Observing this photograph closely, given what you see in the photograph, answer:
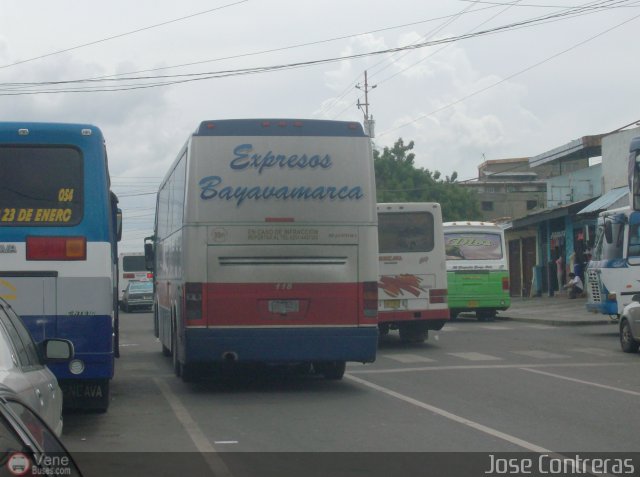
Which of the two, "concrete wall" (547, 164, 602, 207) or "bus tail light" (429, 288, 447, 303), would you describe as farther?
"concrete wall" (547, 164, 602, 207)

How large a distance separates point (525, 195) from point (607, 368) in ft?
234

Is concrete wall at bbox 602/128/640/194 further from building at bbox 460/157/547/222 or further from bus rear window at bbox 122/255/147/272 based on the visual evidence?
building at bbox 460/157/547/222

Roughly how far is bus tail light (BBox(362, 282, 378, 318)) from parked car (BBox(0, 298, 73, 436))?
22.5ft

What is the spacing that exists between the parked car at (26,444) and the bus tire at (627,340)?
17701 mm

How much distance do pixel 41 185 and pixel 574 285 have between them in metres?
32.9

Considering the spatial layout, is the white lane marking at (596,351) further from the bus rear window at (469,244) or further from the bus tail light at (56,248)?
the bus tail light at (56,248)

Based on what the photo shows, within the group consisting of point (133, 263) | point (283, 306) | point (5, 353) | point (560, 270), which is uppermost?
point (133, 263)

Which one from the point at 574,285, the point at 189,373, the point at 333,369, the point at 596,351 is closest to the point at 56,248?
the point at 189,373

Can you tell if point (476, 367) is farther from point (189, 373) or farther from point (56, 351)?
point (56, 351)

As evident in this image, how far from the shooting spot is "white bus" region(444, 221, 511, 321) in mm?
32750

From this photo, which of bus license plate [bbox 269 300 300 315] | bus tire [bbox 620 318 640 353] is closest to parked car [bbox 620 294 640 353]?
bus tire [bbox 620 318 640 353]

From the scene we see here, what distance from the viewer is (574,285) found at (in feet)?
137

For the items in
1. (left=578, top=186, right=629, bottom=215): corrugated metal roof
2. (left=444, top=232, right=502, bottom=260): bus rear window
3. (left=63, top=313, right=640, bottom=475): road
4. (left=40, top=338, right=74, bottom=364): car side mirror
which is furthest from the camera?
(left=578, top=186, right=629, bottom=215): corrugated metal roof

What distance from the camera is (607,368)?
57.9 feet
